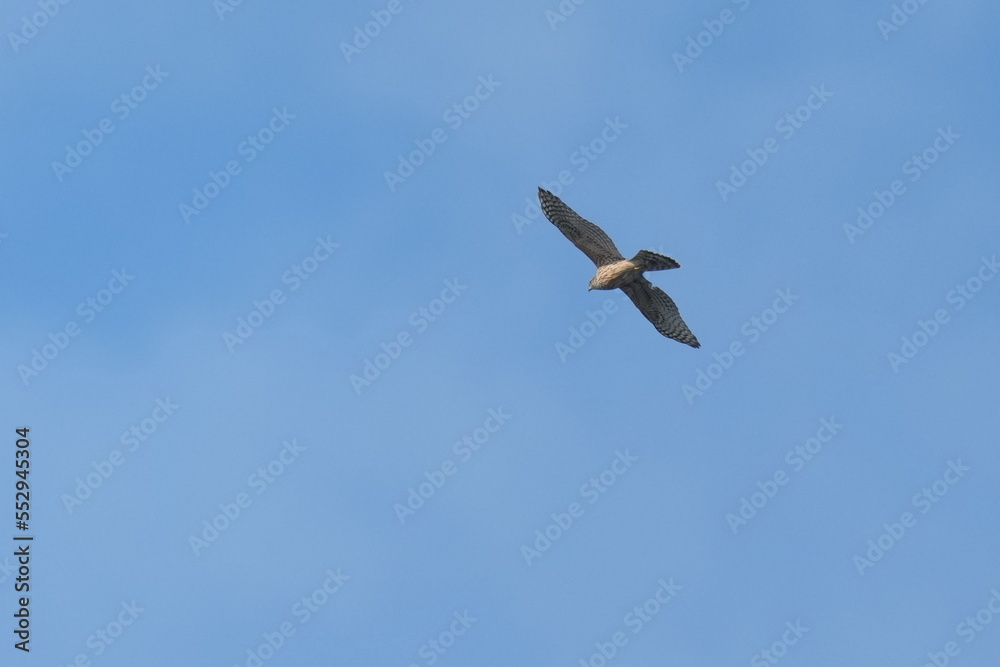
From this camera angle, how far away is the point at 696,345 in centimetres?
4984

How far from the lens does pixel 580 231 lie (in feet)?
161

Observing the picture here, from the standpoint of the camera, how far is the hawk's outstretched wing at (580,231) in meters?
48.5

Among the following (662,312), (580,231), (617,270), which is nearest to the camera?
(617,270)

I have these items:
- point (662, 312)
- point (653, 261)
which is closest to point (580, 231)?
point (653, 261)

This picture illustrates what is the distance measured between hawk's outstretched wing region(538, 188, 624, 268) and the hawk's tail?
1.67 metres

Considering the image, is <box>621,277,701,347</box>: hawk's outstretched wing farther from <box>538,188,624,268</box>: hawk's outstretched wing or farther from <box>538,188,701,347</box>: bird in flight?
<box>538,188,624,268</box>: hawk's outstretched wing

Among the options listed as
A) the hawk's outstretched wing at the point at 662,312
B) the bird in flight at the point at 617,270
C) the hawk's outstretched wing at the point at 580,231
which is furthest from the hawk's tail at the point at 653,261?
the hawk's outstretched wing at the point at 662,312

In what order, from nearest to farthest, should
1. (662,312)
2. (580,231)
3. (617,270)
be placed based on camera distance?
(617,270) < (580,231) < (662,312)

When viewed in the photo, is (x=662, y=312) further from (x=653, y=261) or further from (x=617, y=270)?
(x=653, y=261)

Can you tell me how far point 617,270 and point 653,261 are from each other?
4.60 feet

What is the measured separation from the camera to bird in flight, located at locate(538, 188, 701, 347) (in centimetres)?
4719

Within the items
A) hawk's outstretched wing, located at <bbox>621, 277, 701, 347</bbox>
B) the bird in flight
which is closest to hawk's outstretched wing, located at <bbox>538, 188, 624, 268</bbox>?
the bird in flight

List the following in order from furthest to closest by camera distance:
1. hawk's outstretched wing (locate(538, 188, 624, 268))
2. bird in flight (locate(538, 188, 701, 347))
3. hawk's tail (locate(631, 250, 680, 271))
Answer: hawk's outstretched wing (locate(538, 188, 624, 268)) < bird in flight (locate(538, 188, 701, 347)) < hawk's tail (locate(631, 250, 680, 271))

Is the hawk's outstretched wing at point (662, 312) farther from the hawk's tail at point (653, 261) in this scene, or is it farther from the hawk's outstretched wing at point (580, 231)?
the hawk's tail at point (653, 261)
